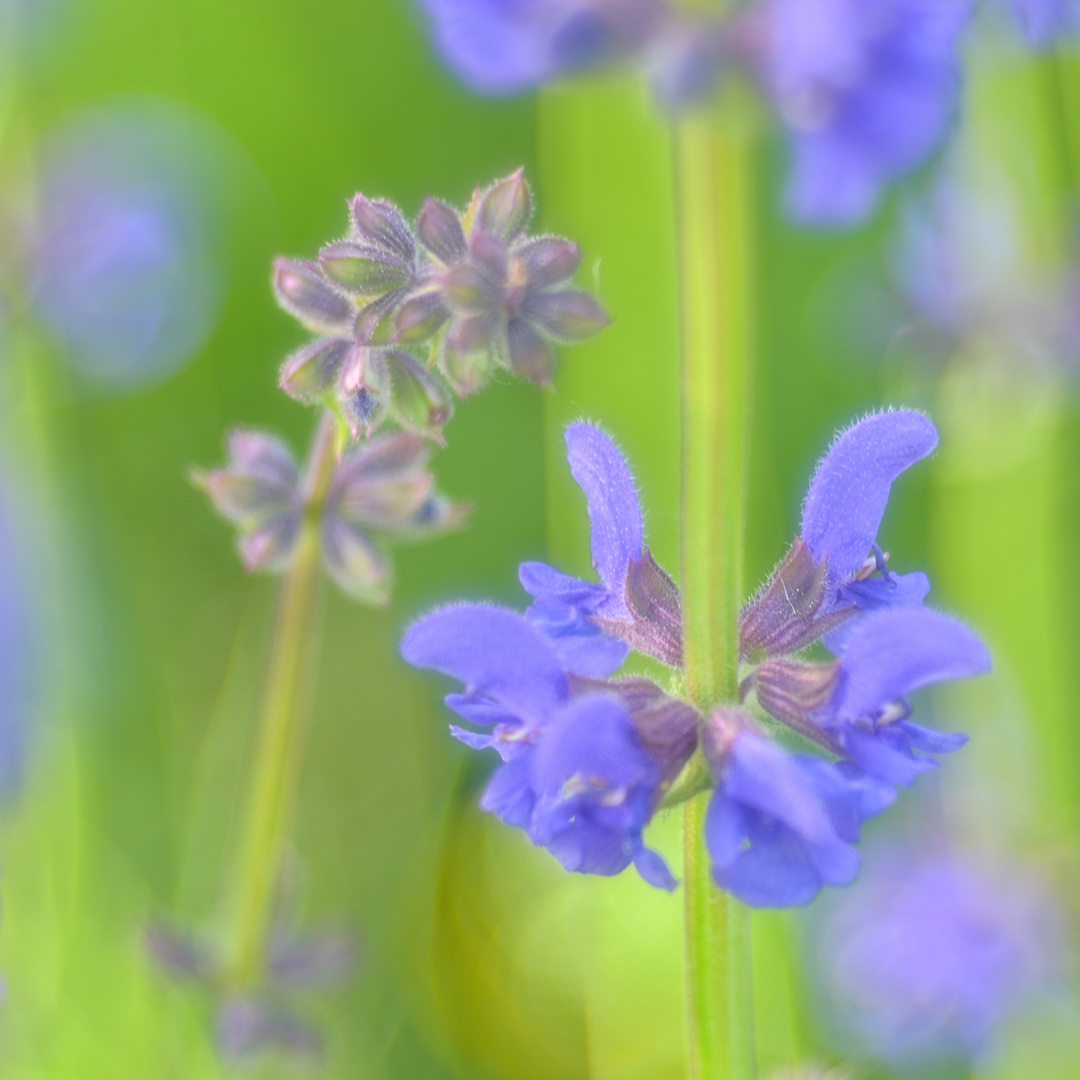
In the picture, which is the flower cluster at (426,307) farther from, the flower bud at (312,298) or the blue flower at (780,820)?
the blue flower at (780,820)

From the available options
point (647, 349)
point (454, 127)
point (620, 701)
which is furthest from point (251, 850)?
point (454, 127)

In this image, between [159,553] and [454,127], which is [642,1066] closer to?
[159,553]

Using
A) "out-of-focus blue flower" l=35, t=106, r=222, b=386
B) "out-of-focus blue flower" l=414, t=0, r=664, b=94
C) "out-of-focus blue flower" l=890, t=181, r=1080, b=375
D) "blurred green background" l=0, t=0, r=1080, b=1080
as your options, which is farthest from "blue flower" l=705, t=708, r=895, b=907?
"out-of-focus blue flower" l=35, t=106, r=222, b=386

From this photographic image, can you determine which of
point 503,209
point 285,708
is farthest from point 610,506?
point 285,708

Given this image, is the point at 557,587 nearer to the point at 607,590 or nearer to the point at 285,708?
the point at 607,590

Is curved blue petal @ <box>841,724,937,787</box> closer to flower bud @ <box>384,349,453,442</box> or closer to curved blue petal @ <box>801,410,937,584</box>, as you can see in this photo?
curved blue petal @ <box>801,410,937,584</box>

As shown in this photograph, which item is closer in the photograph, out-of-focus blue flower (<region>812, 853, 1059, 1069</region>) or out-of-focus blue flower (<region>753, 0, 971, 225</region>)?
out-of-focus blue flower (<region>753, 0, 971, 225</region>)

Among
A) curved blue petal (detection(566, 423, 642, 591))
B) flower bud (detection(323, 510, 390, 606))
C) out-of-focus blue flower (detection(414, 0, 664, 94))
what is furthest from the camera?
out-of-focus blue flower (detection(414, 0, 664, 94))

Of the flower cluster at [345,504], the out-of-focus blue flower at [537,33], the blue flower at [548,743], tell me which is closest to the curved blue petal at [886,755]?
the blue flower at [548,743]
